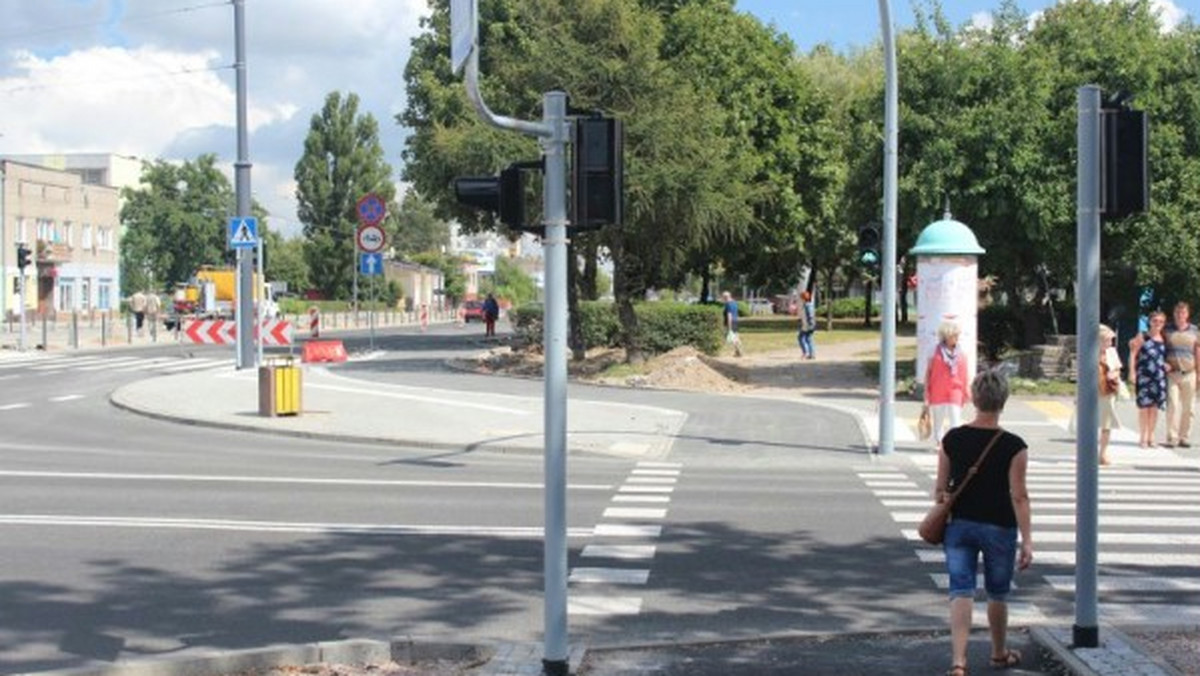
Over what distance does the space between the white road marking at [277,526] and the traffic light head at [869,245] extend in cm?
768

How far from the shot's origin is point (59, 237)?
265ft

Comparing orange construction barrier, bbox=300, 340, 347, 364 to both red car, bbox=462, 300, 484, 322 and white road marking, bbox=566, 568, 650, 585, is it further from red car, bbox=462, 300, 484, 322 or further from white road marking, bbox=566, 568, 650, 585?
red car, bbox=462, 300, 484, 322

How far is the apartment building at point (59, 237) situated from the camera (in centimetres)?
7512

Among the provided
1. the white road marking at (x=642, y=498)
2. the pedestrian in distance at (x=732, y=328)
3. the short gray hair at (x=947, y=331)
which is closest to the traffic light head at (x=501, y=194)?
the white road marking at (x=642, y=498)

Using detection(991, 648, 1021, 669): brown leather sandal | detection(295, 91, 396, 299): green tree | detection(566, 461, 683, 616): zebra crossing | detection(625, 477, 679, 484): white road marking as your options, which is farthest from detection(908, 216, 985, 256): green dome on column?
detection(295, 91, 396, 299): green tree

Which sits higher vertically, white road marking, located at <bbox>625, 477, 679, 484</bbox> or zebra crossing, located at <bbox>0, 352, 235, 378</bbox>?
zebra crossing, located at <bbox>0, 352, 235, 378</bbox>

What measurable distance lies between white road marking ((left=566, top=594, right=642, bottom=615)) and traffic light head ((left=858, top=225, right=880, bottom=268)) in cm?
977

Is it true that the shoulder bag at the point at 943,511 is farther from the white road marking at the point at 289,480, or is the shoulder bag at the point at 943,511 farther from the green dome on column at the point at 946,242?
the green dome on column at the point at 946,242

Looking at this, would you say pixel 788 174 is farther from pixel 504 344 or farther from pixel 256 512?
pixel 256 512

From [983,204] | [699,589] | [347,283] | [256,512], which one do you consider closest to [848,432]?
[983,204]

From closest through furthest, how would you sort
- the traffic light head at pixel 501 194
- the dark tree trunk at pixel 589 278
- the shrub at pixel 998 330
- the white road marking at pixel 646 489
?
the traffic light head at pixel 501 194 < the white road marking at pixel 646 489 < the shrub at pixel 998 330 < the dark tree trunk at pixel 589 278

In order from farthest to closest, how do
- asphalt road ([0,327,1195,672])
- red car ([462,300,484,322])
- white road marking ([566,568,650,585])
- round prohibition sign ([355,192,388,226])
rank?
red car ([462,300,484,322]) → round prohibition sign ([355,192,388,226]) → white road marking ([566,568,650,585]) → asphalt road ([0,327,1195,672])

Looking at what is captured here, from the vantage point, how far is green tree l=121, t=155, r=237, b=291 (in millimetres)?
111750

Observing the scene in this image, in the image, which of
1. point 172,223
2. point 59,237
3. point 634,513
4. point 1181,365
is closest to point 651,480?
point 634,513
